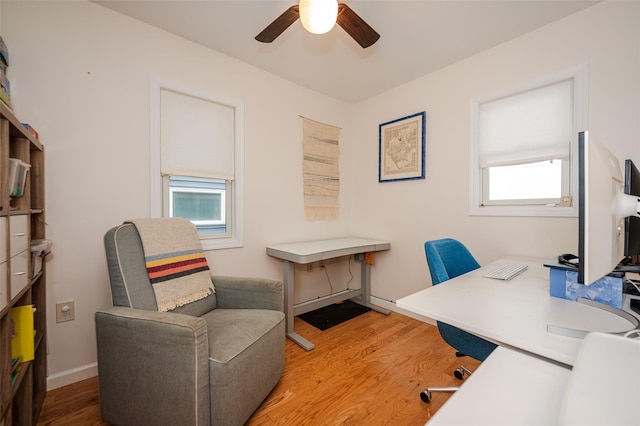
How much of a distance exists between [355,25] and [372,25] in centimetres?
50

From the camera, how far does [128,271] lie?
149 cm

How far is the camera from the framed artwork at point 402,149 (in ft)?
8.87

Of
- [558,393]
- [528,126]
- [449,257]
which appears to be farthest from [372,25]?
[558,393]

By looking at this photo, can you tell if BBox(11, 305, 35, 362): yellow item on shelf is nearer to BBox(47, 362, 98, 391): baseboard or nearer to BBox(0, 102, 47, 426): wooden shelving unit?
BBox(0, 102, 47, 426): wooden shelving unit

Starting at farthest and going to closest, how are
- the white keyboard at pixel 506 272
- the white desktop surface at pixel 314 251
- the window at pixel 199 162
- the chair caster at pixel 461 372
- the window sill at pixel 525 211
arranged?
the white desktop surface at pixel 314 251 → the window at pixel 199 162 → the window sill at pixel 525 211 → the chair caster at pixel 461 372 → the white keyboard at pixel 506 272

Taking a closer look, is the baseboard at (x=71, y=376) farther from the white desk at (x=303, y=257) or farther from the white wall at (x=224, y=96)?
the white desk at (x=303, y=257)

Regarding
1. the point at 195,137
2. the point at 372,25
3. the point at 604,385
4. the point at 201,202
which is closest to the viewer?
the point at 604,385

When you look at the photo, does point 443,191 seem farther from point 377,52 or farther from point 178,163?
point 178,163

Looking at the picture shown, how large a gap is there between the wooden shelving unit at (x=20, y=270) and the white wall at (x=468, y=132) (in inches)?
110

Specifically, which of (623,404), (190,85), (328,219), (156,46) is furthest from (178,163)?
(623,404)

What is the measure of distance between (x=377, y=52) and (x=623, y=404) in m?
2.52

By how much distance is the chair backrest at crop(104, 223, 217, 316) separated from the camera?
144cm

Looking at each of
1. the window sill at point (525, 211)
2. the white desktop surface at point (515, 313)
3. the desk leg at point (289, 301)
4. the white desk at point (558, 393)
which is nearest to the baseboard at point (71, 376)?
the desk leg at point (289, 301)

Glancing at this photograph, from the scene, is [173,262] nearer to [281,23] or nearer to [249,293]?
[249,293]
